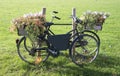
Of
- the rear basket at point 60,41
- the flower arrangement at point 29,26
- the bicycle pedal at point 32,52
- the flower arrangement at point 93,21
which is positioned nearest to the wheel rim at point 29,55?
the bicycle pedal at point 32,52

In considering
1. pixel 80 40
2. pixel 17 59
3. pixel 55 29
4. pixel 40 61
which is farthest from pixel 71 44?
pixel 55 29

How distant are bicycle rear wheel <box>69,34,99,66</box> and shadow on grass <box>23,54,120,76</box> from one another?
0.20 metres

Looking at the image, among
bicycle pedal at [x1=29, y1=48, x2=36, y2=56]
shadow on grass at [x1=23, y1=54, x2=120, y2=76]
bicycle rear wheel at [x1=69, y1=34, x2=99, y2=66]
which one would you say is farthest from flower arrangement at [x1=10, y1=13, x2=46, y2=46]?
bicycle rear wheel at [x1=69, y1=34, x2=99, y2=66]

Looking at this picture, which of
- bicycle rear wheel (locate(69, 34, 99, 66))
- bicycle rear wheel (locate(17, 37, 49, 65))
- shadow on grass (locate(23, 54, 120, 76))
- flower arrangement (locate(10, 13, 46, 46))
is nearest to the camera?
flower arrangement (locate(10, 13, 46, 46))

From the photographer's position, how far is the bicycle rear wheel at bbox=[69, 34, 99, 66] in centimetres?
877

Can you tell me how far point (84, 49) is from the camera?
30.2 ft

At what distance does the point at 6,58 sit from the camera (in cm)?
953

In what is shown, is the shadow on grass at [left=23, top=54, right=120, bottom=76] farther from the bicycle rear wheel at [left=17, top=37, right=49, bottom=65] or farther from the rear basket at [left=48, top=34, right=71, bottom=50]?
the rear basket at [left=48, top=34, right=71, bottom=50]

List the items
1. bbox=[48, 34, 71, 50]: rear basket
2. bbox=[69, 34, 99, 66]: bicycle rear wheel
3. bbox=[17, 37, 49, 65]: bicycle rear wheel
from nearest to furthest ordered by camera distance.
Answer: bbox=[48, 34, 71, 50]: rear basket, bbox=[69, 34, 99, 66]: bicycle rear wheel, bbox=[17, 37, 49, 65]: bicycle rear wheel

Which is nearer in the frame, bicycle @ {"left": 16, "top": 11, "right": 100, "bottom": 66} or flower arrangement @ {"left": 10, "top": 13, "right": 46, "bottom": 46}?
flower arrangement @ {"left": 10, "top": 13, "right": 46, "bottom": 46}

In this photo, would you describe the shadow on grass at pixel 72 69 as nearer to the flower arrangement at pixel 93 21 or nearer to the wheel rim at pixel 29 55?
the wheel rim at pixel 29 55

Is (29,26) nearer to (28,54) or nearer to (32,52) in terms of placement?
(32,52)

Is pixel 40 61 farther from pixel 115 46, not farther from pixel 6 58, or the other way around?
pixel 115 46

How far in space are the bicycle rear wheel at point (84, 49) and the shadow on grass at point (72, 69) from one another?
0.65 feet
